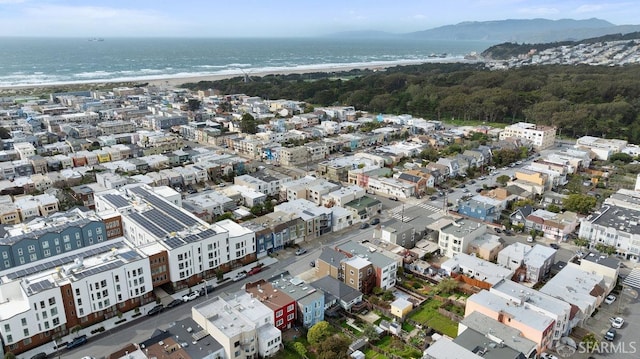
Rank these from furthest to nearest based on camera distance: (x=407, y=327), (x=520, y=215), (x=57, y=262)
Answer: (x=520, y=215), (x=57, y=262), (x=407, y=327)

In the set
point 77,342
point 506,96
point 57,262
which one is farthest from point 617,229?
point 506,96

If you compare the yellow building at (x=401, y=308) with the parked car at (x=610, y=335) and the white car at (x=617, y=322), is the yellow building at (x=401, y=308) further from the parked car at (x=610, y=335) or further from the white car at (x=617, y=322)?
the white car at (x=617, y=322)

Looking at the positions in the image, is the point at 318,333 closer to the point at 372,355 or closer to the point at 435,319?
the point at 372,355

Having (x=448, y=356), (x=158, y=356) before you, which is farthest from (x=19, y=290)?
(x=448, y=356)

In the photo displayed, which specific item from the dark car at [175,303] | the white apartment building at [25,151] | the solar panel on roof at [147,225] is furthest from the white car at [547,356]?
the white apartment building at [25,151]

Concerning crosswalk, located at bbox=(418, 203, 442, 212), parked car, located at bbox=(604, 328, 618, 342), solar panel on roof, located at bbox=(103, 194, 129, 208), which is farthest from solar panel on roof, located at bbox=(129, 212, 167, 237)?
parked car, located at bbox=(604, 328, 618, 342)

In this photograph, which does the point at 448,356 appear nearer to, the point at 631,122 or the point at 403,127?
the point at 403,127

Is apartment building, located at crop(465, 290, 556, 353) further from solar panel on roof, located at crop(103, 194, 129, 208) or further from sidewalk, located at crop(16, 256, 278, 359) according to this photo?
solar panel on roof, located at crop(103, 194, 129, 208)
